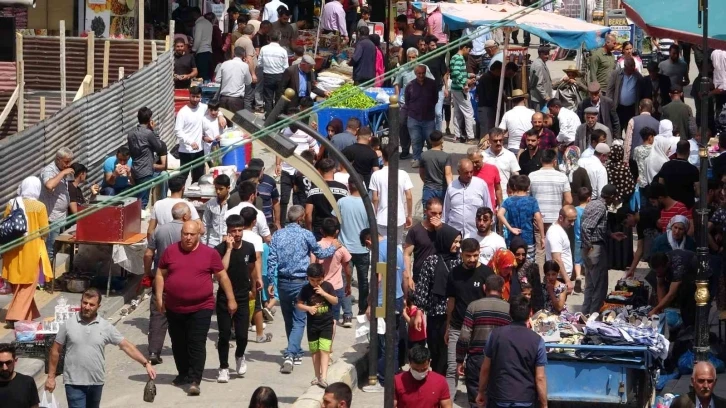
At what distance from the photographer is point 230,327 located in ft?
44.7

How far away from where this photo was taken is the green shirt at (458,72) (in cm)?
2264

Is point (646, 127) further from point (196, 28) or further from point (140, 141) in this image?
point (196, 28)

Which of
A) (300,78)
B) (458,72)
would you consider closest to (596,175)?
(458,72)

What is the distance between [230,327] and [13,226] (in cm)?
262

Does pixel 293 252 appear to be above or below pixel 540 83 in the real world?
below

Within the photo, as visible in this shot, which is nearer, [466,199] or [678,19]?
[678,19]

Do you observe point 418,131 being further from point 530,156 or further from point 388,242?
point 388,242

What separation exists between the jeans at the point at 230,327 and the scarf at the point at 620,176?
17.5ft

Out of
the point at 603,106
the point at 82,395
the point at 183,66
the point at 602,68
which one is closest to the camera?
the point at 82,395

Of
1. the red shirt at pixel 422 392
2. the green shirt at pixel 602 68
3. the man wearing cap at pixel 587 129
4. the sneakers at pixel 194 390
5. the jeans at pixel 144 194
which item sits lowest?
the sneakers at pixel 194 390

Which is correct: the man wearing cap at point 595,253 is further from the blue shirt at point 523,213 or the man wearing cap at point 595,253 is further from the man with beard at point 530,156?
the man with beard at point 530,156

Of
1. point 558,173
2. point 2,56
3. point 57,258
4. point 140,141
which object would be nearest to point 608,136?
point 558,173

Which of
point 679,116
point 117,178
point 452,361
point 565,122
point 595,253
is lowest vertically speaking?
point 452,361

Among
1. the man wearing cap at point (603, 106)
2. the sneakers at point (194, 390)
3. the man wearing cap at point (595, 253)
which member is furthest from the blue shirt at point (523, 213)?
the man wearing cap at point (603, 106)
